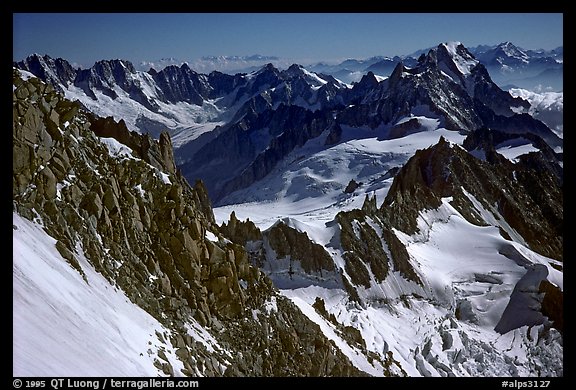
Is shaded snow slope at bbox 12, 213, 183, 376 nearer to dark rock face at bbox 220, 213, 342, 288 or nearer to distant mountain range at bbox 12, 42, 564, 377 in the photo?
distant mountain range at bbox 12, 42, 564, 377

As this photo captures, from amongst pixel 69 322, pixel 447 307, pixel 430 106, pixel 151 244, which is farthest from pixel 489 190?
pixel 69 322

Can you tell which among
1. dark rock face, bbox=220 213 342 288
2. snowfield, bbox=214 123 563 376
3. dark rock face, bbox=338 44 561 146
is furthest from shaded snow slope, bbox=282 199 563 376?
dark rock face, bbox=338 44 561 146

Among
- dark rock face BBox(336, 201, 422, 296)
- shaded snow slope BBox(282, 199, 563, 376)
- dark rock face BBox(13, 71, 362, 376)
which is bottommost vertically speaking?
shaded snow slope BBox(282, 199, 563, 376)

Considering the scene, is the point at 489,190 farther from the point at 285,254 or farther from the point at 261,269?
the point at 261,269

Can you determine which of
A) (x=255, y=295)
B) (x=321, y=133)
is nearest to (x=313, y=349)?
(x=255, y=295)

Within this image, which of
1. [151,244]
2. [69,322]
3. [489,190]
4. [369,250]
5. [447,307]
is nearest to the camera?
[69,322]

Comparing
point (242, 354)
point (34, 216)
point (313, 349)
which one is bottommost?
point (313, 349)
